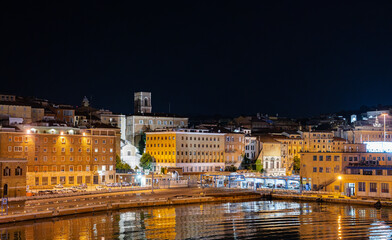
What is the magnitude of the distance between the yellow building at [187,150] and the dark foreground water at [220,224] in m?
28.8

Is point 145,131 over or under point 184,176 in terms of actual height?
over

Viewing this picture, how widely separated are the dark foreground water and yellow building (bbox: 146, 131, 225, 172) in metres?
28.8

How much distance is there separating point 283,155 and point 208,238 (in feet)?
202

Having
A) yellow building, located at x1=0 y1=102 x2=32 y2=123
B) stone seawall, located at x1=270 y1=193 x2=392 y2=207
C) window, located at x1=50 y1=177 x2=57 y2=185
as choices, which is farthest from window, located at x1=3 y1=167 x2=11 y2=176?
stone seawall, located at x1=270 y1=193 x2=392 y2=207

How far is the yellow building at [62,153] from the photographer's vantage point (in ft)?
192

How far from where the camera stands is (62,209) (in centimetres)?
4328

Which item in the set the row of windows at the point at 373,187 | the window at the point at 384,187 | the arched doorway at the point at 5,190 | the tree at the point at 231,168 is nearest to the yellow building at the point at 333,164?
the row of windows at the point at 373,187

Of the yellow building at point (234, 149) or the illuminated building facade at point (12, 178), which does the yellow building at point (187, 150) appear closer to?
the yellow building at point (234, 149)

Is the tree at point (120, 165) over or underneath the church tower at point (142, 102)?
underneath

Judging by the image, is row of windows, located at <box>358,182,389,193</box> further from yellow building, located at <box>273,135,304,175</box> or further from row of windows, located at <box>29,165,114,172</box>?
yellow building, located at <box>273,135,304,175</box>

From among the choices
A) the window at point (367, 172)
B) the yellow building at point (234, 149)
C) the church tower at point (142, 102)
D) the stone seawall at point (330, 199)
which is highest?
the church tower at point (142, 102)

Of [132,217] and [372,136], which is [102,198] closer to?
[132,217]

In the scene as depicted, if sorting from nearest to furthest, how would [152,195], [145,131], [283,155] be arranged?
[152,195]
[145,131]
[283,155]

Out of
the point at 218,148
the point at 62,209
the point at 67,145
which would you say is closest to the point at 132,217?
the point at 62,209
